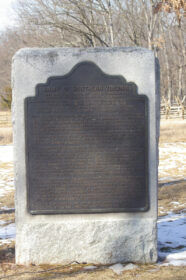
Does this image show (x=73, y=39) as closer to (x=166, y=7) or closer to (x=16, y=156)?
(x=166, y=7)

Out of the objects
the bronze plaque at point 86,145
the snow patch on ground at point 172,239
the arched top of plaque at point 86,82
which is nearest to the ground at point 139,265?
the snow patch on ground at point 172,239

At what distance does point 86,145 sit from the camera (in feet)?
11.9

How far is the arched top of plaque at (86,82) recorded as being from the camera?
360 centimetres

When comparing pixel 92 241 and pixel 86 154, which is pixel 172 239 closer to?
pixel 92 241

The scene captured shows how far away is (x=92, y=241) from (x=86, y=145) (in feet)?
3.02

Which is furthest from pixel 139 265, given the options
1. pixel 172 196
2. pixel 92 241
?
pixel 172 196

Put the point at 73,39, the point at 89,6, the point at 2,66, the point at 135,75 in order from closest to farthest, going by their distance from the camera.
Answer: the point at 135,75 → the point at 89,6 → the point at 73,39 → the point at 2,66

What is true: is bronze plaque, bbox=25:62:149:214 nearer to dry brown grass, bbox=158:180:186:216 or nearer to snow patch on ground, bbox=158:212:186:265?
snow patch on ground, bbox=158:212:186:265

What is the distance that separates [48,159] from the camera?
364 centimetres

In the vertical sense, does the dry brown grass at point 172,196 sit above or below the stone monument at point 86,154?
below

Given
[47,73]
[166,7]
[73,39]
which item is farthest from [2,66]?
[47,73]

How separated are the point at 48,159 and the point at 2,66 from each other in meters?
32.9

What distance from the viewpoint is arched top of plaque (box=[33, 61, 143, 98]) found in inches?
142

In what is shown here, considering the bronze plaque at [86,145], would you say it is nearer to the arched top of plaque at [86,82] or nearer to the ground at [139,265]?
the arched top of plaque at [86,82]
